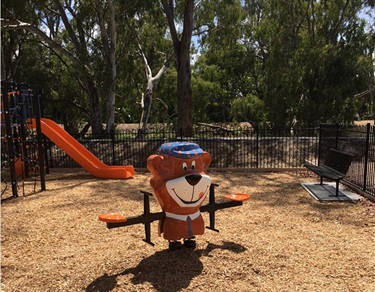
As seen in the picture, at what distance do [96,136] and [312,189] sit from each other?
927 cm

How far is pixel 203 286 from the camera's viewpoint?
141 inches

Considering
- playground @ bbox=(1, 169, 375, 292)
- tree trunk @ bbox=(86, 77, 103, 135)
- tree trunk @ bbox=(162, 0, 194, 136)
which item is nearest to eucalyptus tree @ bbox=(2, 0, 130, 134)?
tree trunk @ bbox=(86, 77, 103, 135)

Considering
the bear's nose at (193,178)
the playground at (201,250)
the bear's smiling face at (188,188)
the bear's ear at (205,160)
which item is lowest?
the playground at (201,250)

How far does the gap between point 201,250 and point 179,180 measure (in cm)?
127

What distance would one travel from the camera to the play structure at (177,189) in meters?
3.79

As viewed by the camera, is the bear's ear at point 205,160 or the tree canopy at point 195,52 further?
the tree canopy at point 195,52

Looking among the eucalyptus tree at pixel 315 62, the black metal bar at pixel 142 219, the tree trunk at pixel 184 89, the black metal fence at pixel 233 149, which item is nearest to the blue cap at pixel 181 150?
the black metal bar at pixel 142 219

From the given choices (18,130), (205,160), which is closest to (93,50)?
(18,130)

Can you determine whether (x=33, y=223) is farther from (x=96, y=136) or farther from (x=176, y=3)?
(x=176, y=3)

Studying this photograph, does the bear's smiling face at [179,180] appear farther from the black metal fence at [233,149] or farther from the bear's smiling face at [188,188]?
the black metal fence at [233,149]

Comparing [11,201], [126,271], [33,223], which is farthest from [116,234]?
[11,201]

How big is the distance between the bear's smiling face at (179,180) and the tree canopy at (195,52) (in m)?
12.1

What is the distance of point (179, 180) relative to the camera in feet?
12.3

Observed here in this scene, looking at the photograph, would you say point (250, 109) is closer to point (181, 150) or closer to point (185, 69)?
point (185, 69)
